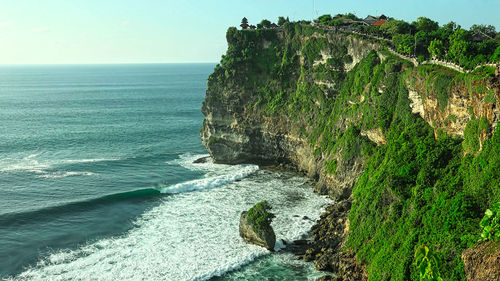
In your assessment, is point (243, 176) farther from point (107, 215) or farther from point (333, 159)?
point (107, 215)

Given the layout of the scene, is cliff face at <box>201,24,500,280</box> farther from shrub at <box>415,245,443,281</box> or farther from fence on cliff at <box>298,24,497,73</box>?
shrub at <box>415,245,443,281</box>

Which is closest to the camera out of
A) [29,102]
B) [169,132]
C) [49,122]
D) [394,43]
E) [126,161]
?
[394,43]

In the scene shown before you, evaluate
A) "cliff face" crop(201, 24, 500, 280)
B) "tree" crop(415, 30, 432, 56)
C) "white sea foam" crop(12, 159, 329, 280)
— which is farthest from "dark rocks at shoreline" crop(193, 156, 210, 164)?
"tree" crop(415, 30, 432, 56)

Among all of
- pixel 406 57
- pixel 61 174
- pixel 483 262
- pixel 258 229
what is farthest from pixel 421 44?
pixel 61 174

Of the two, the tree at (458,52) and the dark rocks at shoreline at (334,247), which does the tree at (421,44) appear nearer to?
the tree at (458,52)

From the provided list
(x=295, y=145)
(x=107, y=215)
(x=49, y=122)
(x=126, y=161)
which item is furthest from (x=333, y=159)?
(x=49, y=122)

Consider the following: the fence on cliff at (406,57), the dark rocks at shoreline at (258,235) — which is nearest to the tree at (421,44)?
the fence on cliff at (406,57)
